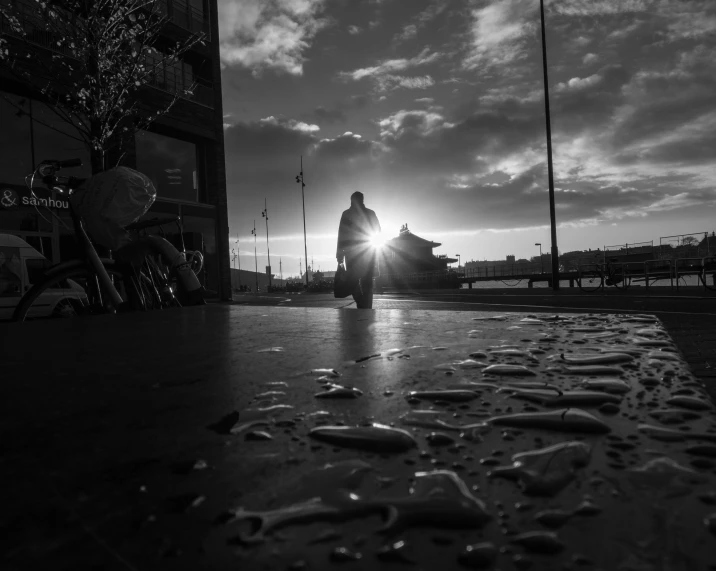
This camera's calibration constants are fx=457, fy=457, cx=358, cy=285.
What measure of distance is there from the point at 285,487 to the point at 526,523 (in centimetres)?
17

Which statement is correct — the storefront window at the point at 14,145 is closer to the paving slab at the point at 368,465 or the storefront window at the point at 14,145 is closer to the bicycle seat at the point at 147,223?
the bicycle seat at the point at 147,223

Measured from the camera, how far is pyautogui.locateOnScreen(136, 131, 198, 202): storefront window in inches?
699

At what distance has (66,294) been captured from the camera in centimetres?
369

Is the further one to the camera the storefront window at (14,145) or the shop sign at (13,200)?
the storefront window at (14,145)

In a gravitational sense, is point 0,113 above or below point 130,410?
above

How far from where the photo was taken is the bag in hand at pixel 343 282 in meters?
7.01

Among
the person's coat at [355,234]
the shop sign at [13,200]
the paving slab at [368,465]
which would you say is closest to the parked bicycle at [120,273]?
the paving slab at [368,465]

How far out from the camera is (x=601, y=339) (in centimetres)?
94

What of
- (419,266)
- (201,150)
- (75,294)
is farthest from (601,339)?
(419,266)

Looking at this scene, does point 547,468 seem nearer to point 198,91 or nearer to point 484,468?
point 484,468

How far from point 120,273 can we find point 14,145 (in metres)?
14.8

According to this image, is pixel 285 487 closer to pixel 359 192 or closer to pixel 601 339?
pixel 601 339

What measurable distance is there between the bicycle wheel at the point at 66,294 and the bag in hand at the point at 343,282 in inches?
145

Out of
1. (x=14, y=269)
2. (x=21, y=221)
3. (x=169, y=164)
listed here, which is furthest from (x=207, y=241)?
(x=14, y=269)
